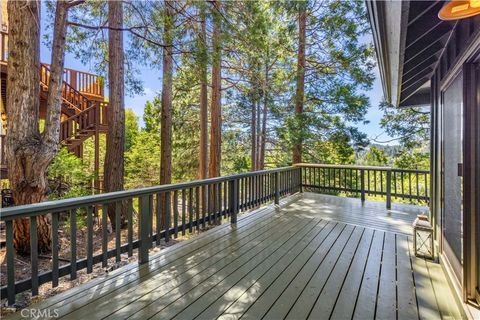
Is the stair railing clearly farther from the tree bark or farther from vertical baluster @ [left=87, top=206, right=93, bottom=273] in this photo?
vertical baluster @ [left=87, top=206, right=93, bottom=273]

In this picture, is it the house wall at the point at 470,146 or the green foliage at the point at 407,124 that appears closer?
the house wall at the point at 470,146

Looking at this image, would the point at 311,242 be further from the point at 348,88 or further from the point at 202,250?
the point at 348,88

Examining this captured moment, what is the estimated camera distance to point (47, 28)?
6152mm

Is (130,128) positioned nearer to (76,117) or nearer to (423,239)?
(76,117)

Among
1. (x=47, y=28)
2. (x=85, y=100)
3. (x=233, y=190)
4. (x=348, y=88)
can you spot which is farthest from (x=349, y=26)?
(x=85, y=100)

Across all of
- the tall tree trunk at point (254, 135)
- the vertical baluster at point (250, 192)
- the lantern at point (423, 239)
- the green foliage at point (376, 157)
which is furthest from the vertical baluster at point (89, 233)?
the green foliage at point (376, 157)

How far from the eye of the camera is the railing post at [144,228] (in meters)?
3.06

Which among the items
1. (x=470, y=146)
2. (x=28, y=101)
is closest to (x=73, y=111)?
(x=28, y=101)

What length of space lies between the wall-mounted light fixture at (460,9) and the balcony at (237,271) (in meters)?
2.09

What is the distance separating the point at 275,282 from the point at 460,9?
246cm

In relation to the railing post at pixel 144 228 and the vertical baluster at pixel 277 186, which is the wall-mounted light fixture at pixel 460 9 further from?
the vertical baluster at pixel 277 186

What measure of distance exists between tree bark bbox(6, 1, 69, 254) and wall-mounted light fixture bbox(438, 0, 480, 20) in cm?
497

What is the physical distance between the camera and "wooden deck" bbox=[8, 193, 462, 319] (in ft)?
7.12

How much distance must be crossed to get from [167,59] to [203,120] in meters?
2.15
